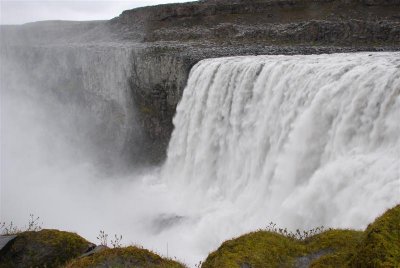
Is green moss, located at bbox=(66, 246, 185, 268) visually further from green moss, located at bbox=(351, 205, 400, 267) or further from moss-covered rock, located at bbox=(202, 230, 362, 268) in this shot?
green moss, located at bbox=(351, 205, 400, 267)

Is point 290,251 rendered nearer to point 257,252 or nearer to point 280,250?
point 280,250

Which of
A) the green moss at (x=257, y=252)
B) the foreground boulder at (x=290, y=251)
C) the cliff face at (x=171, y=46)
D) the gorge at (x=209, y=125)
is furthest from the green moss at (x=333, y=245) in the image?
the cliff face at (x=171, y=46)

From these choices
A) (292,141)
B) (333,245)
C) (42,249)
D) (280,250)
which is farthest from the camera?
(292,141)

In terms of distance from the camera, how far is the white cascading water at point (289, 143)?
41.7 feet

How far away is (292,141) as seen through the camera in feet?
56.2

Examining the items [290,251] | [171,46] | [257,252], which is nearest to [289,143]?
[290,251]

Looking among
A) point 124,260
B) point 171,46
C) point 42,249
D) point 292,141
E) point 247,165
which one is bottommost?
point 124,260

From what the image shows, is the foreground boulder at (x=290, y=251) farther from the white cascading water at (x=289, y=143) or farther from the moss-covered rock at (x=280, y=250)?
the white cascading water at (x=289, y=143)

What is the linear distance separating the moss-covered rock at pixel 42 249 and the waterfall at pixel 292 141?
7.57 m

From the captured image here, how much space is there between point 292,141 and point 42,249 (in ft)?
37.4

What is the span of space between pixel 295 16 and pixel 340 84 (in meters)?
38.3

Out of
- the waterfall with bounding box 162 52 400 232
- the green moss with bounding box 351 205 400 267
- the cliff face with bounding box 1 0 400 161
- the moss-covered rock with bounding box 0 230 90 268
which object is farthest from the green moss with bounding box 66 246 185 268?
the cliff face with bounding box 1 0 400 161

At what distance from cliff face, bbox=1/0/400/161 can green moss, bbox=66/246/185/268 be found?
24.6 meters

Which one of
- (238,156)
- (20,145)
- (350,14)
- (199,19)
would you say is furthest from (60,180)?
(350,14)
